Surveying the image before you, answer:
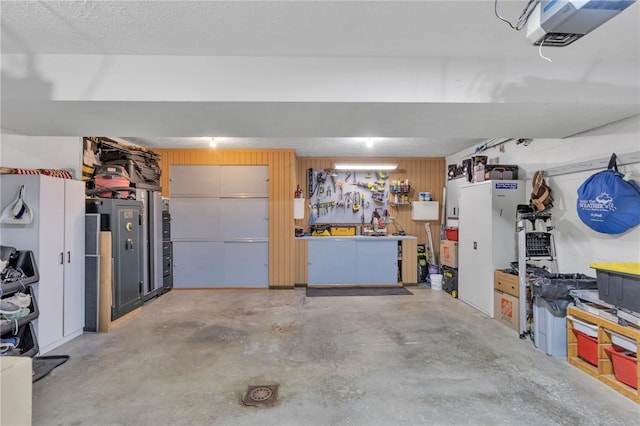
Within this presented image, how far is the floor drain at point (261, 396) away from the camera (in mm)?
2295

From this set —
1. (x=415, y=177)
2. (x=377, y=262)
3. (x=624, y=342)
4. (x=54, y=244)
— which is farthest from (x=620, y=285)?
(x=54, y=244)

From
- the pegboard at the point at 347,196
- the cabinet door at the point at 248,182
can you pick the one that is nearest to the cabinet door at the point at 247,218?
the cabinet door at the point at 248,182

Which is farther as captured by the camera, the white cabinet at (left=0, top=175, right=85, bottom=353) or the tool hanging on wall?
the tool hanging on wall

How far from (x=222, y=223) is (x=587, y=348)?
216 inches

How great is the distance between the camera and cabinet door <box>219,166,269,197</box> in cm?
579

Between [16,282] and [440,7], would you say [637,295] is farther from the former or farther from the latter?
[16,282]

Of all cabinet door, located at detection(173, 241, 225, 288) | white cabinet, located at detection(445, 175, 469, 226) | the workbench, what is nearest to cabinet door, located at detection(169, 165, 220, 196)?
cabinet door, located at detection(173, 241, 225, 288)

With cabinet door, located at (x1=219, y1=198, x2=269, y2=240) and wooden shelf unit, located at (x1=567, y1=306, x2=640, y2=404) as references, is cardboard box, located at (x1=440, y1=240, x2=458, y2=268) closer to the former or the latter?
wooden shelf unit, located at (x1=567, y1=306, x2=640, y2=404)

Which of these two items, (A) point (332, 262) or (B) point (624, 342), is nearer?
(B) point (624, 342)

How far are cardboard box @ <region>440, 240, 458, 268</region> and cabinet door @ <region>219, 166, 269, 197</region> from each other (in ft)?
11.9

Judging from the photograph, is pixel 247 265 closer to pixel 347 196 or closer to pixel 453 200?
pixel 347 196

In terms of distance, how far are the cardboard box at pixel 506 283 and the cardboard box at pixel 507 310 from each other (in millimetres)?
62

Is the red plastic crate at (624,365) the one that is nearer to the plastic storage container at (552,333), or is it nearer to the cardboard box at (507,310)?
the plastic storage container at (552,333)

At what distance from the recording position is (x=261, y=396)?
2.38 meters
